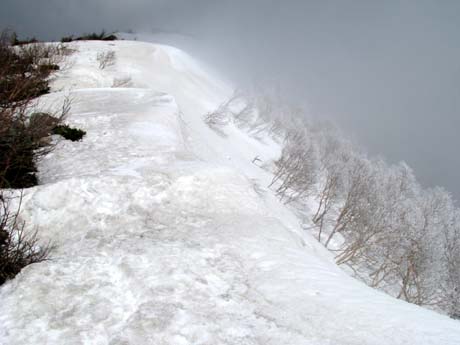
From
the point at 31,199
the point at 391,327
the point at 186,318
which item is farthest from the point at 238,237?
the point at 31,199

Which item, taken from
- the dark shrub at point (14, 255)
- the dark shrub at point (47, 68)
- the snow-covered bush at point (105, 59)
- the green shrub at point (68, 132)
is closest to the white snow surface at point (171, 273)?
the dark shrub at point (14, 255)

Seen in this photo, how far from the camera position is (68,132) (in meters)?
6.96

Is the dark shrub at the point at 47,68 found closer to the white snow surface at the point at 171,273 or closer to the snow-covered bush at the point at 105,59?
the snow-covered bush at the point at 105,59

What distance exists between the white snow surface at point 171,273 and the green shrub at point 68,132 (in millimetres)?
227

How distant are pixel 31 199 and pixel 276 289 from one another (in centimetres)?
341

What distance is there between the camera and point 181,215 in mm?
4945

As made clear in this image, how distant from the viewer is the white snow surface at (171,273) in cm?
283

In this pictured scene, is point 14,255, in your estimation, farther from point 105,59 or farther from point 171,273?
point 105,59

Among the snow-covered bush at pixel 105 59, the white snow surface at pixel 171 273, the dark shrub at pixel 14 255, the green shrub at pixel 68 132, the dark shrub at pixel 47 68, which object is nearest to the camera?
the white snow surface at pixel 171 273

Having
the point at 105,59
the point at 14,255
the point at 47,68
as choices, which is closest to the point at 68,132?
the point at 14,255

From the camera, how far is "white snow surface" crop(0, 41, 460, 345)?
111 inches

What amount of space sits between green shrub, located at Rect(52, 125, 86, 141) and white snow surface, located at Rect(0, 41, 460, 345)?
227 mm

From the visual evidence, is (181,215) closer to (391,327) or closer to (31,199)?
(31,199)

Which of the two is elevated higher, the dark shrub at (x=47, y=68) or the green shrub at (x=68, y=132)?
the dark shrub at (x=47, y=68)
